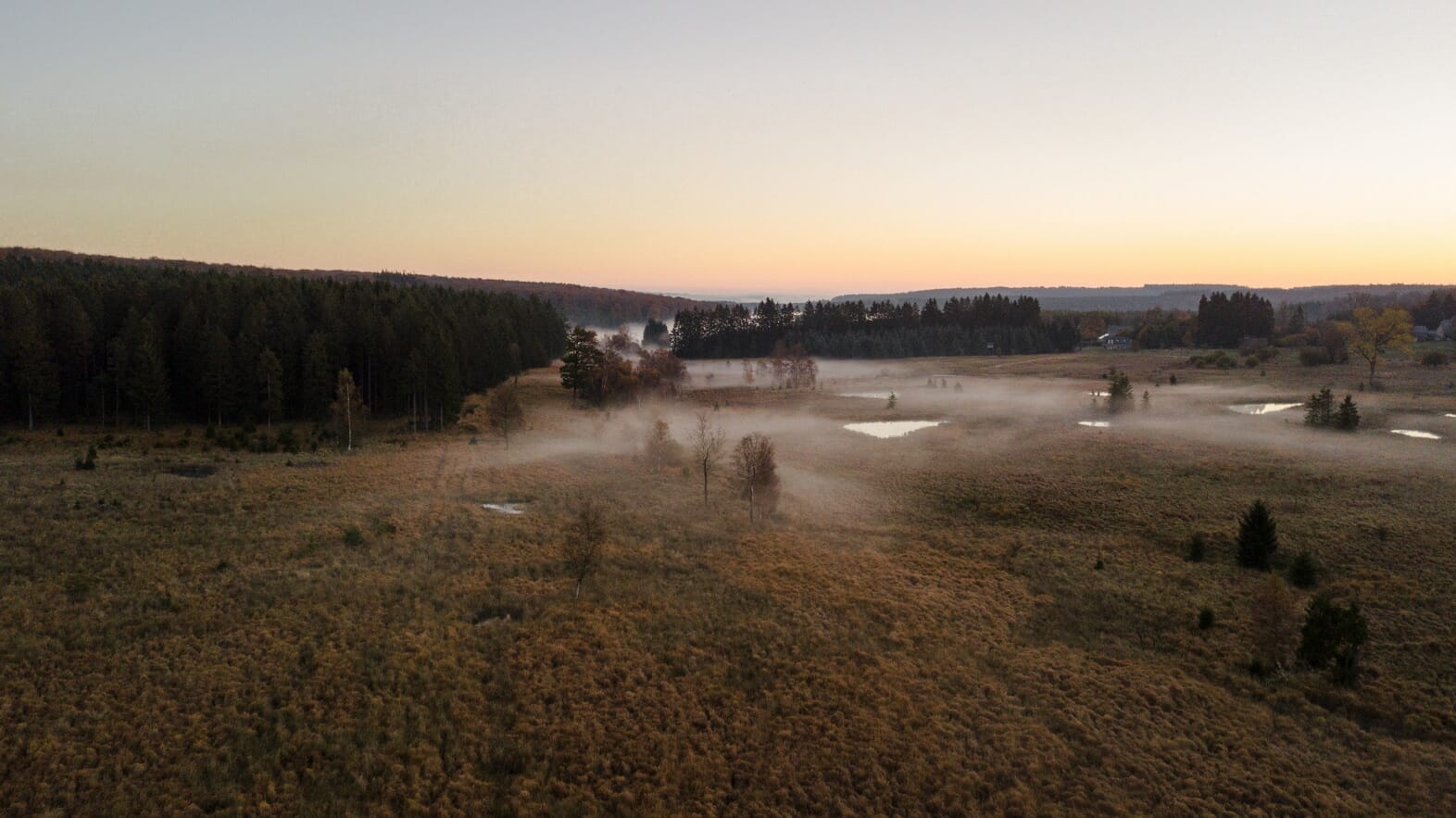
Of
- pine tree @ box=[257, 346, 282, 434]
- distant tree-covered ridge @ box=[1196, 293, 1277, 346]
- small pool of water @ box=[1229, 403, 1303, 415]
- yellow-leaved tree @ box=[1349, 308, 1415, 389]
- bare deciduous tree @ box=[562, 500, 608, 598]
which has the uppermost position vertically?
distant tree-covered ridge @ box=[1196, 293, 1277, 346]

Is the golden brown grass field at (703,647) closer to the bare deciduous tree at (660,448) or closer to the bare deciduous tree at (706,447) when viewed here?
the bare deciduous tree at (706,447)

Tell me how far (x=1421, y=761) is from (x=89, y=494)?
57430 mm

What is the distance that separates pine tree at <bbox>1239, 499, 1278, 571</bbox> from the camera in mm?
32938

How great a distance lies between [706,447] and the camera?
50.9 metres

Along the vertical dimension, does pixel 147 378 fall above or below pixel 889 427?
above

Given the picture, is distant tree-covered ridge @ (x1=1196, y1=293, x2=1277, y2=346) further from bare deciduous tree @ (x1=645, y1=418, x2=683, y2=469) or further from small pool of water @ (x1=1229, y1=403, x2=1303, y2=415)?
bare deciduous tree @ (x1=645, y1=418, x2=683, y2=469)

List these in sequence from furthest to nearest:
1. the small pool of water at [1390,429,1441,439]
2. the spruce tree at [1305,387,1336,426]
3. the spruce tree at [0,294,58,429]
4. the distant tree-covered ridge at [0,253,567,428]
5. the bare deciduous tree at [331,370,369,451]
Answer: the spruce tree at [1305,387,1336,426], the distant tree-covered ridge at [0,253,567,428], the spruce tree at [0,294,58,429], the bare deciduous tree at [331,370,369,451], the small pool of water at [1390,429,1441,439]

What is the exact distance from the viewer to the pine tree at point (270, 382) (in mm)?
62219

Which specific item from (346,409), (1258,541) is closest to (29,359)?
(346,409)

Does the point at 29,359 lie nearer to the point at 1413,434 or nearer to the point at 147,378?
the point at 147,378

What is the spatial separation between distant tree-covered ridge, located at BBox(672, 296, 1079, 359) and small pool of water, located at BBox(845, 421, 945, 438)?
282 feet

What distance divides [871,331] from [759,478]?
143 meters

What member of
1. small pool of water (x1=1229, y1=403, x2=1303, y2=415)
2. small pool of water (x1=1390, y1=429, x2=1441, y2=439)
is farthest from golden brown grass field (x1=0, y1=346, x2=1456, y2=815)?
small pool of water (x1=1229, y1=403, x2=1303, y2=415)

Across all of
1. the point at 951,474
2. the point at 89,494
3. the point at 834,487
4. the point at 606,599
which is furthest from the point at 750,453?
the point at 89,494
